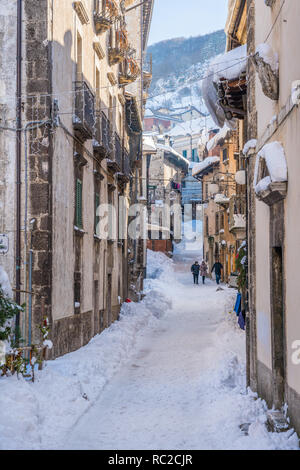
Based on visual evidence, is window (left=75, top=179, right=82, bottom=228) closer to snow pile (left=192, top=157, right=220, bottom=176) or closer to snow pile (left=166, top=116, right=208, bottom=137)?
snow pile (left=192, top=157, right=220, bottom=176)

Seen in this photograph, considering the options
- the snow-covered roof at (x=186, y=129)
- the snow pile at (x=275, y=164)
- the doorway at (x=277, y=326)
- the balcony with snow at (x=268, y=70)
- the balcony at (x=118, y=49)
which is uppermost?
the snow-covered roof at (x=186, y=129)

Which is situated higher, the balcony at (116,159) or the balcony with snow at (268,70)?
the balcony at (116,159)

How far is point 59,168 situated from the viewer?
12625mm

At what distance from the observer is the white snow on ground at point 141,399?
7.28 m

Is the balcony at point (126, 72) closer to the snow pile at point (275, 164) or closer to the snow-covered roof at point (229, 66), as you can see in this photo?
the snow-covered roof at point (229, 66)

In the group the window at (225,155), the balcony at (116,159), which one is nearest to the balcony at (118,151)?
the balcony at (116,159)

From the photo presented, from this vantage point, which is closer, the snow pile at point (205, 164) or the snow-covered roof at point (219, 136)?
the snow-covered roof at point (219, 136)

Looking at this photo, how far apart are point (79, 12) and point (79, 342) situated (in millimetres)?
7491

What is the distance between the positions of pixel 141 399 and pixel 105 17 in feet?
37.1

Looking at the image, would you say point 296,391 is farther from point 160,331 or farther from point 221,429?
point 160,331

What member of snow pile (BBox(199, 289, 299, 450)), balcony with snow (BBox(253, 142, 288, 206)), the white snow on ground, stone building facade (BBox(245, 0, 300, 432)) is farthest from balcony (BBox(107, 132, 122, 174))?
balcony with snow (BBox(253, 142, 288, 206))

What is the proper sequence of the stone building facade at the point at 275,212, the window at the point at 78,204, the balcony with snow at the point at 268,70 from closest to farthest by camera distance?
1. the stone building facade at the point at 275,212
2. the balcony with snow at the point at 268,70
3. the window at the point at 78,204

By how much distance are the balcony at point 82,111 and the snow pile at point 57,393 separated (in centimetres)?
476
